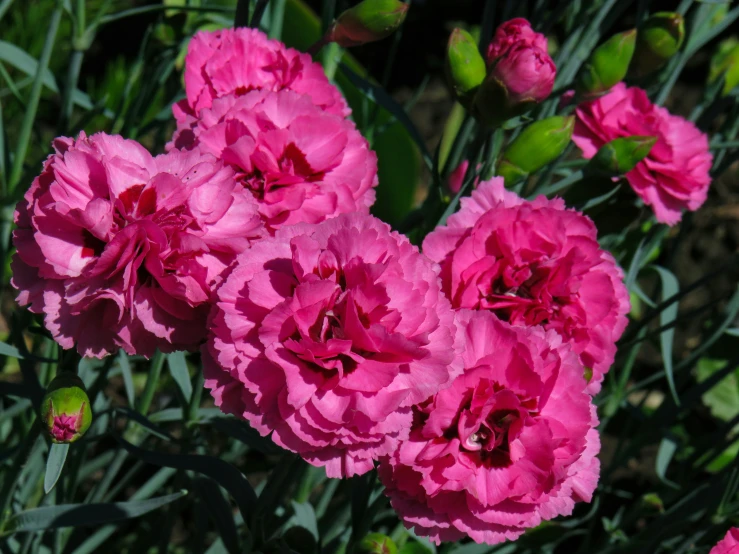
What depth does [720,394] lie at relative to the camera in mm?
1588

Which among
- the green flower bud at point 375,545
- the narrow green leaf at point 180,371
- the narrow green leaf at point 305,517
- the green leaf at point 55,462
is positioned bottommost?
the narrow green leaf at point 305,517

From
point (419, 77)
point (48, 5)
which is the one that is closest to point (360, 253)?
point (48, 5)

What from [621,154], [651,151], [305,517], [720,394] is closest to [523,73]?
[621,154]

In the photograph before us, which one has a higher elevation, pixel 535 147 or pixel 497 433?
pixel 535 147

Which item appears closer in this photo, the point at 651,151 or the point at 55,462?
the point at 55,462

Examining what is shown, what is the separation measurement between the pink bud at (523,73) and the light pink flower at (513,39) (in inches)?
0.4

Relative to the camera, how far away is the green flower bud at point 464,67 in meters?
0.75

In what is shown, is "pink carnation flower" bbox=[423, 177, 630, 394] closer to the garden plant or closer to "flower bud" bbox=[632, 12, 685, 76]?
the garden plant

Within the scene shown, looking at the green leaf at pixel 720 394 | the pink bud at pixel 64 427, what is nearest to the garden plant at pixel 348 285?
the pink bud at pixel 64 427

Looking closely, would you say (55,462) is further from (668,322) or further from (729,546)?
(668,322)

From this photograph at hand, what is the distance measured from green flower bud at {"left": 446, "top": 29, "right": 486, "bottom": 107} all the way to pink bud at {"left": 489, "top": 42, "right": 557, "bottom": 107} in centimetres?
4

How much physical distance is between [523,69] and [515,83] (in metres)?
0.01

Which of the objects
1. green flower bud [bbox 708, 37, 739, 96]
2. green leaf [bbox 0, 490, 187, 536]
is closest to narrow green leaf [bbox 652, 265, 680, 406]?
green flower bud [bbox 708, 37, 739, 96]

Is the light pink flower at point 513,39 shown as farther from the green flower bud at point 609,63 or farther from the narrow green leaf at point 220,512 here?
the narrow green leaf at point 220,512
